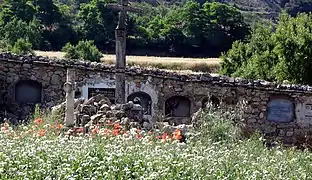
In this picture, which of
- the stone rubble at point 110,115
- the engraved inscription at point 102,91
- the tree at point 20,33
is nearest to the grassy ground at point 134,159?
the stone rubble at point 110,115

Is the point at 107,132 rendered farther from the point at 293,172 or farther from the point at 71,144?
the point at 293,172

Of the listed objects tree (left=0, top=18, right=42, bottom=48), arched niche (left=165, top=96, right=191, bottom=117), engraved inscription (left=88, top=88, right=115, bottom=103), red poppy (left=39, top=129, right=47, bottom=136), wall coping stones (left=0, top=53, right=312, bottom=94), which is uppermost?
tree (left=0, top=18, right=42, bottom=48)

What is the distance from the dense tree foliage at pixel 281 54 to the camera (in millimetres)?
24109

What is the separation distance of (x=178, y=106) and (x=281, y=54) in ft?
21.4

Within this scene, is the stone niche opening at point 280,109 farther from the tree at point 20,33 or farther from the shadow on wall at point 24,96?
the tree at point 20,33

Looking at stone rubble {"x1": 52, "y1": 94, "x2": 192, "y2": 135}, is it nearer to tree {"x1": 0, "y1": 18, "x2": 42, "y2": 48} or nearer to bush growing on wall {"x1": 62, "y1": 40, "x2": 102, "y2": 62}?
bush growing on wall {"x1": 62, "y1": 40, "x2": 102, "y2": 62}

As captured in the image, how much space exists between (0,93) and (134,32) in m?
37.6

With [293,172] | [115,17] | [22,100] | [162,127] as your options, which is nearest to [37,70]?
[22,100]

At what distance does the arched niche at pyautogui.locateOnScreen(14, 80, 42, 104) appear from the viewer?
20766mm

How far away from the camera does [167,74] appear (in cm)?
1983

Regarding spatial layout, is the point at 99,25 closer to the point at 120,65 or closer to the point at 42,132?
the point at 120,65

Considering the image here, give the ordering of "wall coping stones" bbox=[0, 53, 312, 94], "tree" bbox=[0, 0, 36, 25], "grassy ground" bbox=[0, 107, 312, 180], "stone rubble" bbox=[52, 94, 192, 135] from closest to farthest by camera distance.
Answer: "grassy ground" bbox=[0, 107, 312, 180]
"stone rubble" bbox=[52, 94, 192, 135]
"wall coping stones" bbox=[0, 53, 312, 94]
"tree" bbox=[0, 0, 36, 25]

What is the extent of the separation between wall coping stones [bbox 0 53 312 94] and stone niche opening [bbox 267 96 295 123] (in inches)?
15.4

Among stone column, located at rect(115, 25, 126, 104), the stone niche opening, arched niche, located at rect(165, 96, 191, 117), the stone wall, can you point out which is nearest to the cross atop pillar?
stone column, located at rect(115, 25, 126, 104)
